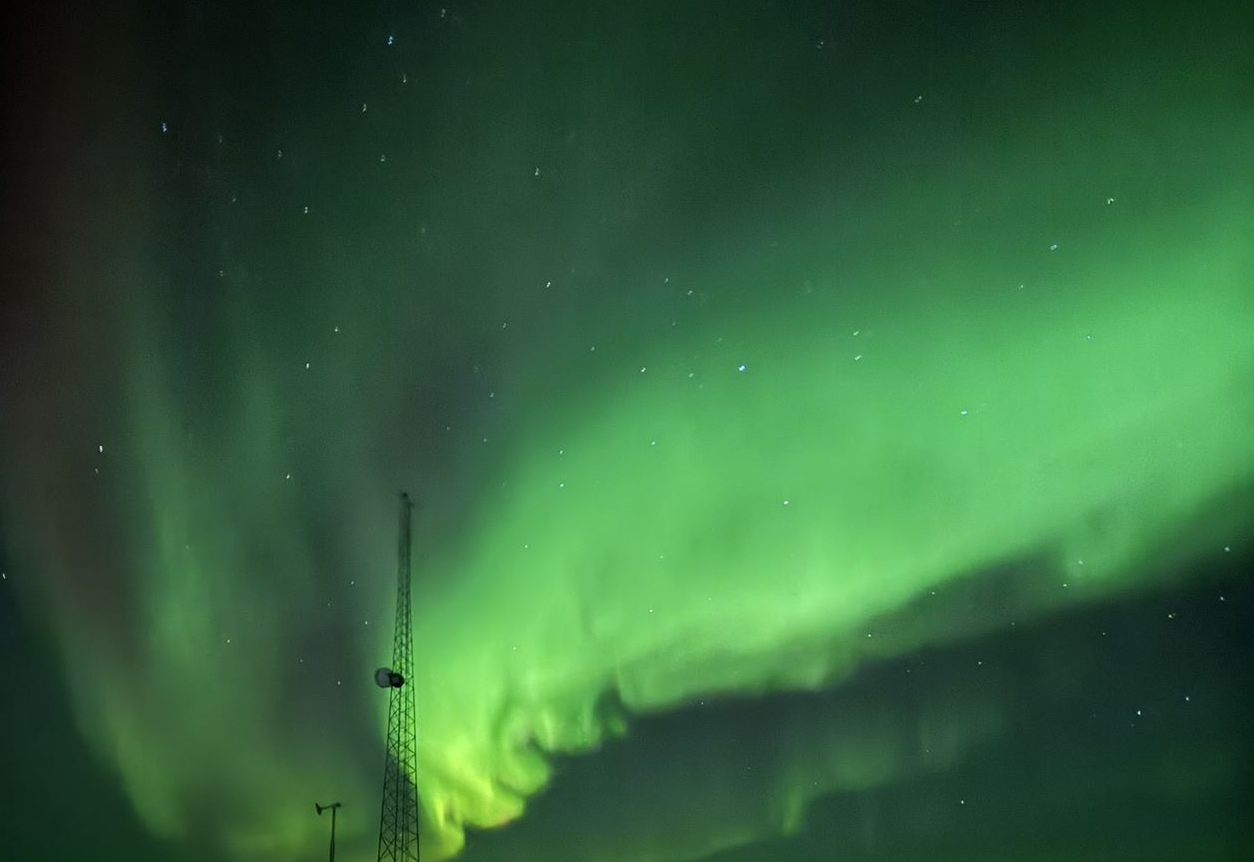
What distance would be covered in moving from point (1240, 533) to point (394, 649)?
4.01 m

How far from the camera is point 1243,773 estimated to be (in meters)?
2.92

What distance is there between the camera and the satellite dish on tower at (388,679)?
5598 mm

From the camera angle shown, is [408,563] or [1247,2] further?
[408,563]

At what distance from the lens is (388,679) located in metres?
5.72

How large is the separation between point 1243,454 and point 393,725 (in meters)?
4.82

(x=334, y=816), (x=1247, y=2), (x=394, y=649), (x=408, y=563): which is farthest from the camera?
(x=334, y=816)

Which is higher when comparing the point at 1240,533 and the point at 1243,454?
the point at 1243,454

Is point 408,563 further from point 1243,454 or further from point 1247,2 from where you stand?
point 1247,2

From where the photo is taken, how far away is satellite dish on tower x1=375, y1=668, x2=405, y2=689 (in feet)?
18.4

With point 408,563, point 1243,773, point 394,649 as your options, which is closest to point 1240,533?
point 1243,773

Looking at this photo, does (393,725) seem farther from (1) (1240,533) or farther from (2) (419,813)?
(1) (1240,533)

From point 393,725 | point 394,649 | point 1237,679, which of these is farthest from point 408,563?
point 1237,679

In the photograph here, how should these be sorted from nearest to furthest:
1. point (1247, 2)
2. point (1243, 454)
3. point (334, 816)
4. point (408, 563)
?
point (1247, 2)
point (1243, 454)
point (408, 563)
point (334, 816)

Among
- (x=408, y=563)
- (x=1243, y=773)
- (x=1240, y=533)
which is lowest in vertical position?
(x=1243, y=773)
